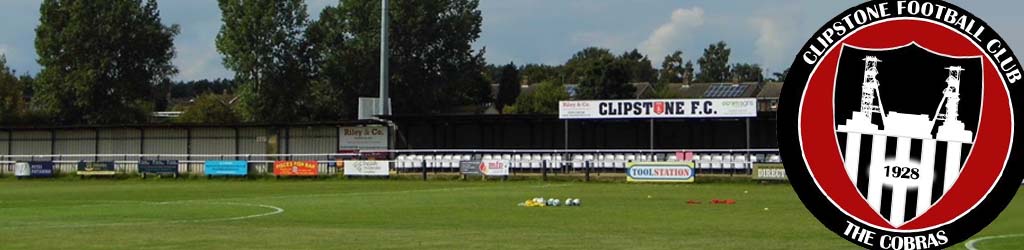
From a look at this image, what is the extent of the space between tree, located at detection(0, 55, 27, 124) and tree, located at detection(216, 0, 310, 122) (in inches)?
677

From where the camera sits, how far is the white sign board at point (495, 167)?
6253cm

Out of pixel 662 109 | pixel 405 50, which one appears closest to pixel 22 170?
pixel 662 109

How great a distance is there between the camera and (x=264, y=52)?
10700 centimetres

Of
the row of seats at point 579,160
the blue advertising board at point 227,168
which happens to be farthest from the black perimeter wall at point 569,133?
the blue advertising board at point 227,168

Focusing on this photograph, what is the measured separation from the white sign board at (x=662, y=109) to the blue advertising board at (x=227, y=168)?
15139 millimetres

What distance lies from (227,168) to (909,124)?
68.1m

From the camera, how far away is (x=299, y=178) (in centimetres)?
6762

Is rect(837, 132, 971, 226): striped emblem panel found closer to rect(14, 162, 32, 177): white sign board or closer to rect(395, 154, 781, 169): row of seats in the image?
rect(395, 154, 781, 169): row of seats

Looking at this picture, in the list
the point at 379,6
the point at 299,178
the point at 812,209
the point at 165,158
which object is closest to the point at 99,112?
the point at 379,6

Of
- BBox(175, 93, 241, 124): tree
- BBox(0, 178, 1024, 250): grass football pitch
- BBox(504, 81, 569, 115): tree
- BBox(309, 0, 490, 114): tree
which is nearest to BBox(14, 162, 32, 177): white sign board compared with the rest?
BBox(0, 178, 1024, 250): grass football pitch

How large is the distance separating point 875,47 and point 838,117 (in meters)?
0.21

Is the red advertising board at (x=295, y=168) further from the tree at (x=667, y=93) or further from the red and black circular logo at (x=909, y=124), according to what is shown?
the tree at (x=667, y=93)

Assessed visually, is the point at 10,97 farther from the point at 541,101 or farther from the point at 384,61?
the point at 384,61

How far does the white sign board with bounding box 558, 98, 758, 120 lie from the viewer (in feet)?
205
